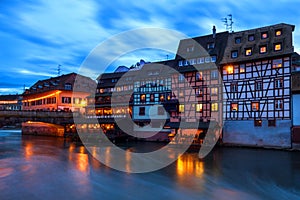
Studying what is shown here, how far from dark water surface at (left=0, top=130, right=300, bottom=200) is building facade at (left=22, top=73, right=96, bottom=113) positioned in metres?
31.1

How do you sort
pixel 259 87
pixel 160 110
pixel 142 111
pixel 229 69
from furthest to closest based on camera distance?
pixel 142 111, pixel 160 110, pixel 229 69, pixel 259 87

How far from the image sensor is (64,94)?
181 feet

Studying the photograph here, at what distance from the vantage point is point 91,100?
168 ft

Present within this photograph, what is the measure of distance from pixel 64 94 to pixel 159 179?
42826mm

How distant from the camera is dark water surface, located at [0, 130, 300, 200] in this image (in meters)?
14.0

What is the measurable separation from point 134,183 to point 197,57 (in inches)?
924

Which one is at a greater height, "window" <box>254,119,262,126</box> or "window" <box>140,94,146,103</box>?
"window" <box>140,94,146,103</box>

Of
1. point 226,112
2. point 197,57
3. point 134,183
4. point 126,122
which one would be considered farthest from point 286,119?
point 126,122

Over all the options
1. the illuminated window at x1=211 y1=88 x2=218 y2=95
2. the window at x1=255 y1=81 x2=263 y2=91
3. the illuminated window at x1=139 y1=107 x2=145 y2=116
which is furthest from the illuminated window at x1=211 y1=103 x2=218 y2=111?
the illuminated window at x1=139 y1=107 x2=145 y2=116

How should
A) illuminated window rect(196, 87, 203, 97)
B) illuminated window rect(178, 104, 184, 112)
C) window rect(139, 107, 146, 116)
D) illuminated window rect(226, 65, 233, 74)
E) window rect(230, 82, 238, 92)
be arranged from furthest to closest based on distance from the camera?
A: window rect(139, 107, 146, 116)
illuminated window rect(178, 104, 184, 112)
illuminated window rect(196, 87, 203, 97)
illuminated window rect(226, 65, 233, 74)
window rect(230, 82, 238, 92)

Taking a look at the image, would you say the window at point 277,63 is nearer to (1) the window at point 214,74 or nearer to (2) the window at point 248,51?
(2) the window at point 248,51

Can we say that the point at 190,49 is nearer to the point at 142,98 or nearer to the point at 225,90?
the point at 225,90

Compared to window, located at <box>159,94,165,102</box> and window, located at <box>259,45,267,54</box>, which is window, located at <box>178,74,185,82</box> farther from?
window, located at <box>259,45,267,54</box>

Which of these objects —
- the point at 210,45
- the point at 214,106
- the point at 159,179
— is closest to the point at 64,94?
the point at 210,45
